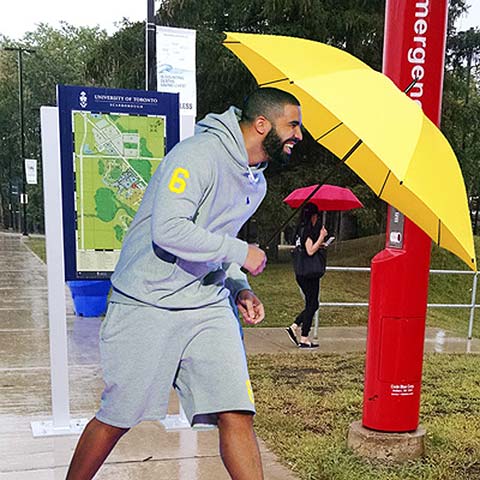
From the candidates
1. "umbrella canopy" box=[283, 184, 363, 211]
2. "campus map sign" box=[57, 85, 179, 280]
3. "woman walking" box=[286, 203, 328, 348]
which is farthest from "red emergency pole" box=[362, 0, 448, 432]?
"umbrella canopy" box=[283, 184, 363, 211]

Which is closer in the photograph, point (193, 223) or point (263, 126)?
point (193, 223)

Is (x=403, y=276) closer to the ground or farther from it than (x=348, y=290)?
farther from it

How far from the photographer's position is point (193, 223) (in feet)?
7.84

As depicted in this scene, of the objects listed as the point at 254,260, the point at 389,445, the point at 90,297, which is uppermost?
the point at 254,260

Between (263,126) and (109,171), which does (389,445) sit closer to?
(263,126)

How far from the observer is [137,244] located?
8.43 ft

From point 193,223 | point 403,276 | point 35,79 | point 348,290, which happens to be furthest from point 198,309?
point 35,79

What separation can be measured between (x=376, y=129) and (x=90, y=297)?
6.74 meters

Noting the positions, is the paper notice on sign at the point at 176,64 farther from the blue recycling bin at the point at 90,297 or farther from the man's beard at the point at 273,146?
the man's beard at the point at 273,146

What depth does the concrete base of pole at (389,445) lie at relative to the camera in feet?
12.5

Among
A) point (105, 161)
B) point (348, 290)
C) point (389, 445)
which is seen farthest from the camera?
point (348, 290)

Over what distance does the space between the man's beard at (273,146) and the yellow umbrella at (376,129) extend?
215 millimetres

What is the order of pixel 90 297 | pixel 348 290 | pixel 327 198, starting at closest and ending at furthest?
pixel 327 198 < pixel 90 297 < pixel 348 290

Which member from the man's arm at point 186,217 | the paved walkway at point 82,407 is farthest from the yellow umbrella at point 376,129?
the paved walkway at point 82,407
